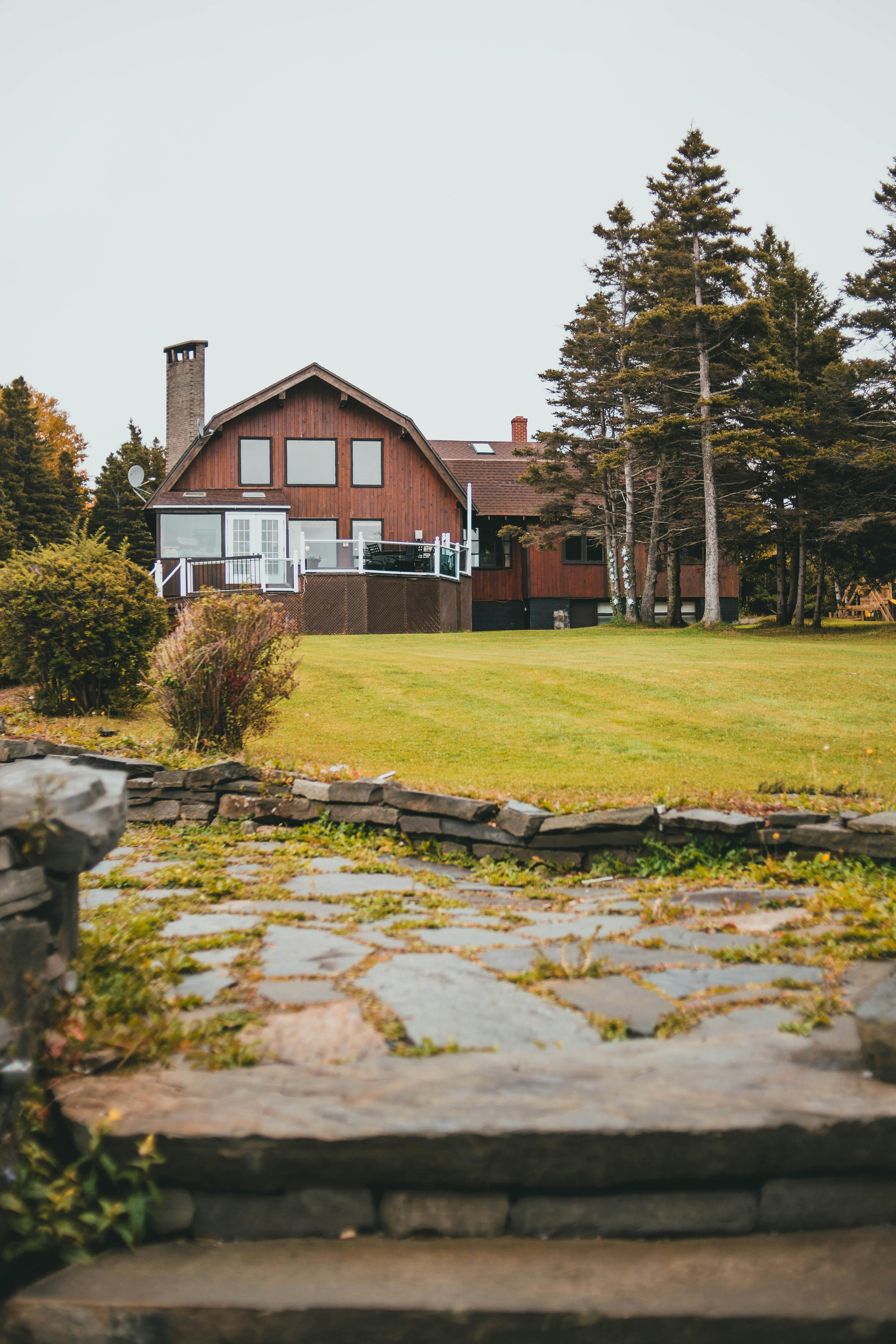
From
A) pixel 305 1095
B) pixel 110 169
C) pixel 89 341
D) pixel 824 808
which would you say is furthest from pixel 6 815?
pixel 89 341

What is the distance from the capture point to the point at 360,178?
1396 centimetres

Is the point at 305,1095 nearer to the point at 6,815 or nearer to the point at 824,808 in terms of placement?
the point at 6,815

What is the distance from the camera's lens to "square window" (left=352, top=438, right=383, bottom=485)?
29484 millimetres

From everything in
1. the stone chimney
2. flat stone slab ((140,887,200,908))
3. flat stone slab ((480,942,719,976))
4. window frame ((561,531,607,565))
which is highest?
the stone chimney

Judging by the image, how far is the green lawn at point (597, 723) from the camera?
21.9ft

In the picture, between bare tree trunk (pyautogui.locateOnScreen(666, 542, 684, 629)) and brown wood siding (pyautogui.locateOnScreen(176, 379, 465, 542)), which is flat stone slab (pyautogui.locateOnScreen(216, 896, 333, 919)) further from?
brown wood siding (pyautogui.locateOnScreen(176, 379, 465, 542))

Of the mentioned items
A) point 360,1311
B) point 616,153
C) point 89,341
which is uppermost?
point 89,341

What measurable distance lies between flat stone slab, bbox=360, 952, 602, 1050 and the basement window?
31.1m

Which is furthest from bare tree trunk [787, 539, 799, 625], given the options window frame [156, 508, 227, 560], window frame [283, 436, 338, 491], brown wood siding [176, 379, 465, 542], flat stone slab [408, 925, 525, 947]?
flat stone slab [408, 925, 525, 947]

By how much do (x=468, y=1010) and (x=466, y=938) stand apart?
0.82 m

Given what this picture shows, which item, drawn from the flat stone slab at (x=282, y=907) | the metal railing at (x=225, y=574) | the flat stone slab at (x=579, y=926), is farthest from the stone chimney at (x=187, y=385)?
the flat stone slab at (x=579, y=926)

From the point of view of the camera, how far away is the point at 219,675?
7348mm

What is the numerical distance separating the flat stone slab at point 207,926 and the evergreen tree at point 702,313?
71.7ft

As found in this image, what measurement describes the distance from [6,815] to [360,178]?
1384 cm
